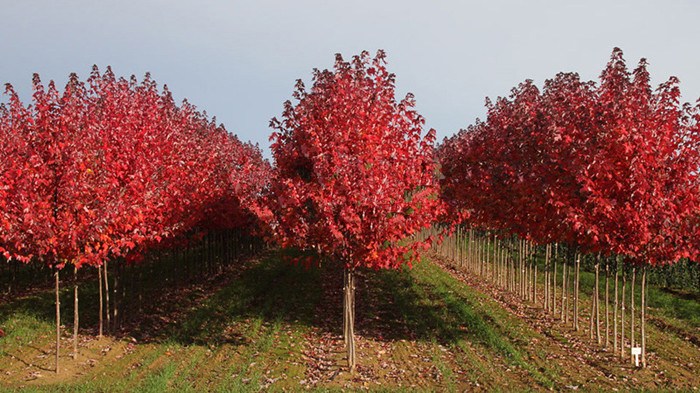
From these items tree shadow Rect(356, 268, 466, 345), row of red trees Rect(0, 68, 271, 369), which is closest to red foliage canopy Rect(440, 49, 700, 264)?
tree shadow Rect(356, 268, 466, 345)

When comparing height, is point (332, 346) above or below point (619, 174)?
below

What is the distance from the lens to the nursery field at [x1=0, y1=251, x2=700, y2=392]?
12.8 m

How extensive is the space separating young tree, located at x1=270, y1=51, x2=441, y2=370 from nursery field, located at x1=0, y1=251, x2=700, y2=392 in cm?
199

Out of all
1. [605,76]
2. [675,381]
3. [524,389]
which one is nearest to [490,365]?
[524,389]

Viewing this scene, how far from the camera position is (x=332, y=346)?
15.9 meters

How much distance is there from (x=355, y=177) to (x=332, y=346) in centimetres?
583

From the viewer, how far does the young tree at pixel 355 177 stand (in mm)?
12266

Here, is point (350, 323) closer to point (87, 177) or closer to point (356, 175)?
point (356, 175)

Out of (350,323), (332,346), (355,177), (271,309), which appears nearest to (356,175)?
(355,177)

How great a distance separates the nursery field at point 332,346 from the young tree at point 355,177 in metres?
1.99

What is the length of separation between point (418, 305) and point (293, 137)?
878 centimetres

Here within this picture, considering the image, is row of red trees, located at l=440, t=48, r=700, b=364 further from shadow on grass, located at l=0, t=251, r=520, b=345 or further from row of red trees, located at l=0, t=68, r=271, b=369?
row of red trees, located at l=0, t=68, r=271, b=369

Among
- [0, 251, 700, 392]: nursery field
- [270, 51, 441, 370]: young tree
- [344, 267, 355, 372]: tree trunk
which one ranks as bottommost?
[0, 251, 700, 392]: nursery field

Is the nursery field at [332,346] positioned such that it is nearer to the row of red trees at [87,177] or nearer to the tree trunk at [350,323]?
the tree trunk at [350,323]
